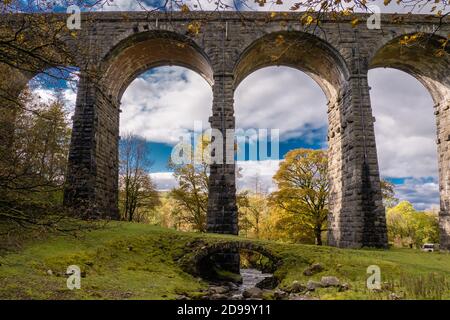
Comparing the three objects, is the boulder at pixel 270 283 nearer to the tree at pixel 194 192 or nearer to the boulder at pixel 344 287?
the boulder at pixel 344 287

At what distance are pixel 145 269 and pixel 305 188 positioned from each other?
17.7 meters

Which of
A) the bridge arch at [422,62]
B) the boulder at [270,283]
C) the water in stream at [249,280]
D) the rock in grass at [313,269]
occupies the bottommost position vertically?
the water in stream at [249,280]

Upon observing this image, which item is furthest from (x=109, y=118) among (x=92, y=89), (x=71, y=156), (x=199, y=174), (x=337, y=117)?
(x=337, y=117)

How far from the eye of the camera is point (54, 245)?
10.0 m

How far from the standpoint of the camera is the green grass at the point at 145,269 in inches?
247

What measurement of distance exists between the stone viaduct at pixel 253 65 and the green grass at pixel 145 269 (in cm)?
357

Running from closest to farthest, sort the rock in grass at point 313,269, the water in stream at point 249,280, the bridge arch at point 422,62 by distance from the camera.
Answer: the rock in grass at point 313,269 → the water in stream at point 249,280 → the bridge arch at point 422,62

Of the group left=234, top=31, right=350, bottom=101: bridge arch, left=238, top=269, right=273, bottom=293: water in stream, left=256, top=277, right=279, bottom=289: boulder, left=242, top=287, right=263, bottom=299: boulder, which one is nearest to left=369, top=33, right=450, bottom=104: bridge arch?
left=234, top=31, right=350, bottom=101: bridge arch

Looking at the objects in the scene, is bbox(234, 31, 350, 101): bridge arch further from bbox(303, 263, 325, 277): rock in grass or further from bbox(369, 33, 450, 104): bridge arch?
bbox(303, 263, 325, 277): rock in grass

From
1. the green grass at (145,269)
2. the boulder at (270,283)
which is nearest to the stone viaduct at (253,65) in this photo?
the green grass at (145,269)

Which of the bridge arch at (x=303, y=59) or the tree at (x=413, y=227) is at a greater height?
the bridge arch at (x=303, y=59)

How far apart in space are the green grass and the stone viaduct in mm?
3571

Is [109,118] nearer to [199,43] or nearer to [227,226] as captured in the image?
[199,43]

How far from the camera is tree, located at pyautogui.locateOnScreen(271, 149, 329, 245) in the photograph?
24.8 metres
